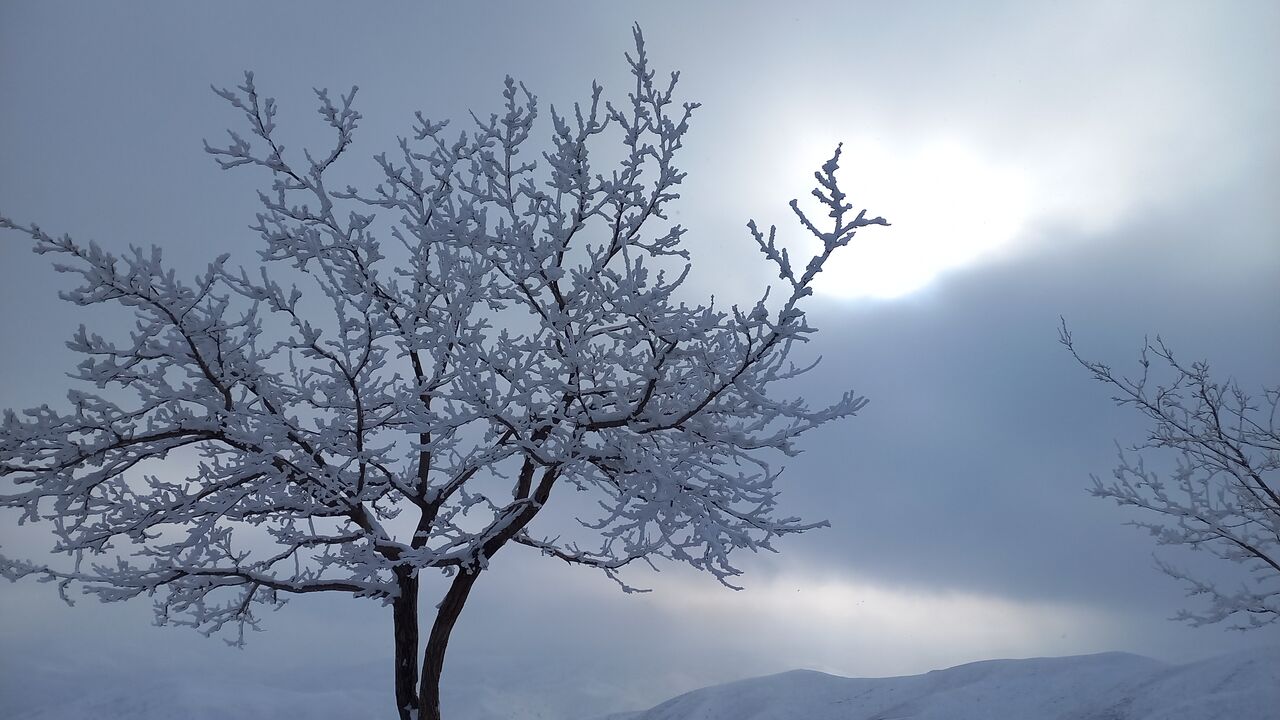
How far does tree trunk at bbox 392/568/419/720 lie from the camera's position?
9.41 metres

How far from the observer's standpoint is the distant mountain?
1059 cm

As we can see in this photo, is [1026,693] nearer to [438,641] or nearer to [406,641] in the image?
[438,641]

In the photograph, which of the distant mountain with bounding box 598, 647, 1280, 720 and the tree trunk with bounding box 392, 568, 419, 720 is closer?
the tree trunk with bounding box 392, 568, 419, 720

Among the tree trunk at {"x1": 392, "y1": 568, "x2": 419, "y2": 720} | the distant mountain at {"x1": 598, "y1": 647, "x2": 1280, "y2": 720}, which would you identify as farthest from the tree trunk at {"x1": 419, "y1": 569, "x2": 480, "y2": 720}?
the distant mountain at {"x1": 598, "y1": 647, "x2": 1280, "y2": 720}

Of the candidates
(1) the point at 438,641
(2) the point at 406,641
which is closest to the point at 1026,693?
(1) the point at 438,641

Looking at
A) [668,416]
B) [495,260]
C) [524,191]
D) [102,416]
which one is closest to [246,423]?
[102,416]

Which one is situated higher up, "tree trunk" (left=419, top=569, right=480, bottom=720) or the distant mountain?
"tree trunk" (left=419, top=569, right=480, bottom=720)

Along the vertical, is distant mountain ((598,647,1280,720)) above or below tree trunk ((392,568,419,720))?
below

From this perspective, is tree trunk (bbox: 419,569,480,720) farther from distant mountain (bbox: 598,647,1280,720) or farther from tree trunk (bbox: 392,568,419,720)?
distant mountain (bbox: 598,647,1280,720)

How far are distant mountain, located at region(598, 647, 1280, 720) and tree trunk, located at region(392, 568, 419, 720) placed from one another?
790cm

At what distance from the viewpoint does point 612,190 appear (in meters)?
8.80

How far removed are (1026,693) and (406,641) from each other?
1009 centimetres

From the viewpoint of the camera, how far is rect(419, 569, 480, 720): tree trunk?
9164 millimetres

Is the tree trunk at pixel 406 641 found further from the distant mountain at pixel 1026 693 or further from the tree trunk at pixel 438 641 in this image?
the distant mountain at pixel 1026 693
